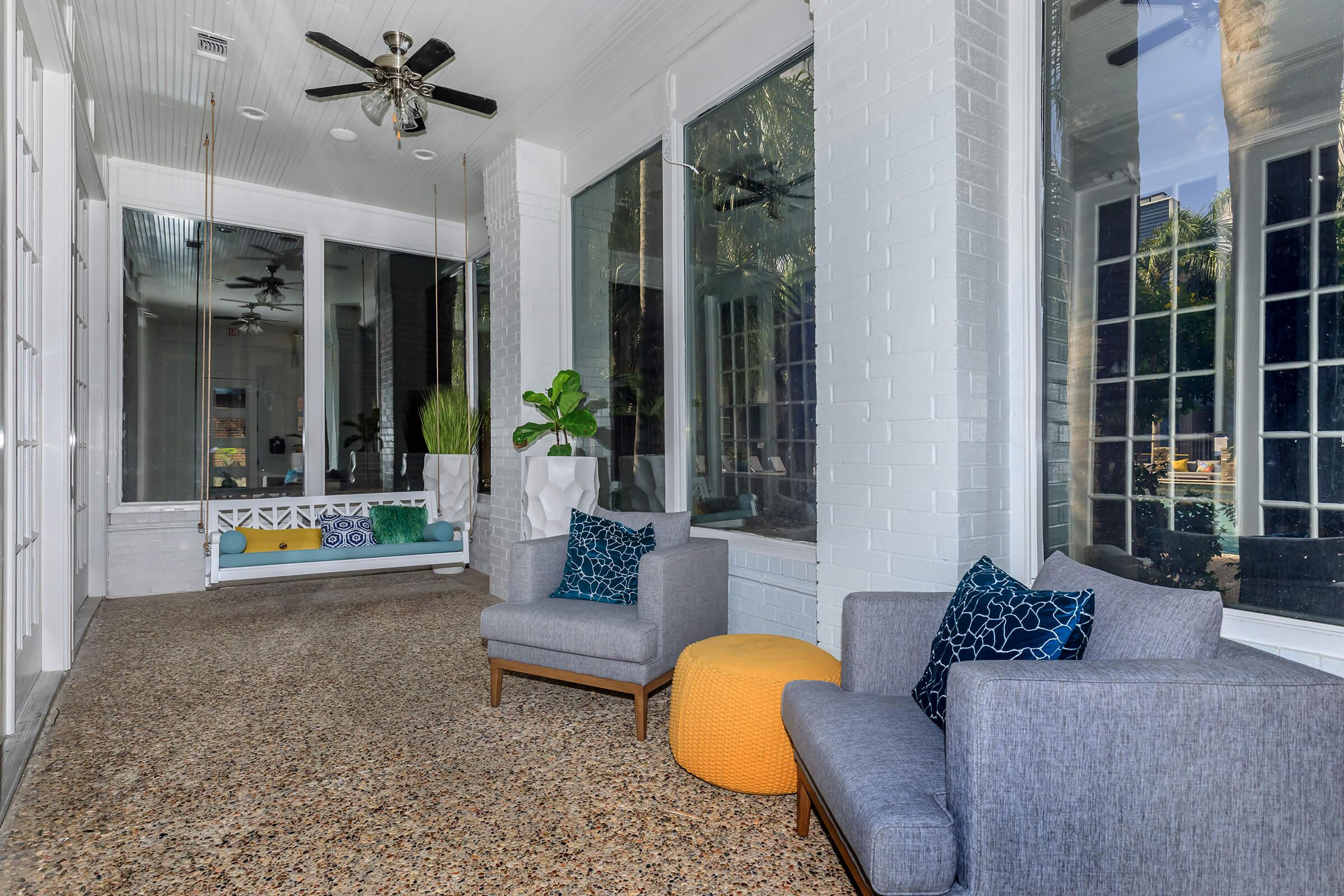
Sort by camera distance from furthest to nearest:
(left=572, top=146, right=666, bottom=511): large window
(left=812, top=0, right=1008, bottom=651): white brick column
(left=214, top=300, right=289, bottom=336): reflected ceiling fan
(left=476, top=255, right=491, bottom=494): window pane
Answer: (left=476, top=255, right=491, bottom=494): window pane → (left=214, top=300, right=289, bottom=336): reflected ceiling fan → (left=572, top=146, right=666, bottom=511): large window → (left=812, top=0, right=1008, bottom=651): white brick column

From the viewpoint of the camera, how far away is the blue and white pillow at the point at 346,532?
497 centimetres

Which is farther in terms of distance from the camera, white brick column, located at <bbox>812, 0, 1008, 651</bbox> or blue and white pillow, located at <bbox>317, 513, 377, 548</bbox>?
blue and white pillow, located at <bbox>317, 513, 377, 548</bbox>

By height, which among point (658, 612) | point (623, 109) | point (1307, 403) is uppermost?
point (623, 109)

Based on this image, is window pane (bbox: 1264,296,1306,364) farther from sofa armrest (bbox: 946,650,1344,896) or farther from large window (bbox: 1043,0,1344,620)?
sofa armrest (bbox: 946,650,1344,896)

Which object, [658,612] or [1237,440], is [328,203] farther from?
[1237,440]

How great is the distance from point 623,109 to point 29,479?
354cm

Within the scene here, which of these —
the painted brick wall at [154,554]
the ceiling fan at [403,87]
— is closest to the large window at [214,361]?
the painted brick wall at [154,554]

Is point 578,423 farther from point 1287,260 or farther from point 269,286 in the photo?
point 269,286

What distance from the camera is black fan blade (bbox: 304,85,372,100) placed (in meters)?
3.46

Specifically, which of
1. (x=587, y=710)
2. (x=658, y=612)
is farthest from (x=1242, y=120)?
(x=587, y=710)

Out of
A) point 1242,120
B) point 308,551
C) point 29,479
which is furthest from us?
point 308,551

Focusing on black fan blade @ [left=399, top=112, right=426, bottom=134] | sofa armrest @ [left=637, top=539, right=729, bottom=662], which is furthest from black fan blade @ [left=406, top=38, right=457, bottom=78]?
sofa armrest @ [left=637, top=539, right=729, bottom=662]

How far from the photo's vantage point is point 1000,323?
2.52 m

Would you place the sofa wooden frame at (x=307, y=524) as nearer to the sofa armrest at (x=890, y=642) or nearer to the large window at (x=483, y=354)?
the large window at (x=483, y=354)
